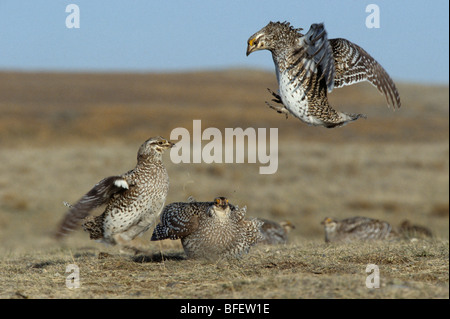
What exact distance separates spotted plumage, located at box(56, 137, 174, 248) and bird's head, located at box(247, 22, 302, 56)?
1631 millimetres

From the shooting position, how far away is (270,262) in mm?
6699

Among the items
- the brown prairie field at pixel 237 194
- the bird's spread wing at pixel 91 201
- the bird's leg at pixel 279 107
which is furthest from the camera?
the bird's leg at pixel 279 107

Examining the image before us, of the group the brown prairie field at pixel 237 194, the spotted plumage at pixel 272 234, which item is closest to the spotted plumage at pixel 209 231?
the brown prairie field at pixel 237 194

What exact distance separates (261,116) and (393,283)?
4317 cm

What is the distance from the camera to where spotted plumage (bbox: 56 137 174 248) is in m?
6.64

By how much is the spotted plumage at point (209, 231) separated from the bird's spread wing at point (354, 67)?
1.82m

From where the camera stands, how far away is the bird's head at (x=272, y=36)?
21.8 feet

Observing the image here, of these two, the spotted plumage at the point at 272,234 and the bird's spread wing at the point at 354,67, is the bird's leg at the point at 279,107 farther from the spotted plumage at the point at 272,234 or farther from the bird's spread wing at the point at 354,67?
the spotted plumage at the point at 272,234

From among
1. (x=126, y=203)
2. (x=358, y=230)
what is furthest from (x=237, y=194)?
(x=126, y=203)

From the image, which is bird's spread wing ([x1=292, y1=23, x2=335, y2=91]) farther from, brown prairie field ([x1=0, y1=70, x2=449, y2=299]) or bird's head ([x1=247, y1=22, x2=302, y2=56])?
brown prairie field ([x1=0, y1=70, x2=449, y2=299])

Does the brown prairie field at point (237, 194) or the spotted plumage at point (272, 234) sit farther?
the spotted plumage at point (272, 234)

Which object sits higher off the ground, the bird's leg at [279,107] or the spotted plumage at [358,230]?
the bird's leg at [279,107]

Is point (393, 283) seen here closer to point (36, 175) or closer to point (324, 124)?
point (324, 124)

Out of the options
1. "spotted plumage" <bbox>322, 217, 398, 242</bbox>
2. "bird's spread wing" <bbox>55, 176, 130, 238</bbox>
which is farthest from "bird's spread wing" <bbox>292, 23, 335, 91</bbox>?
"spotted plumage" <bbox>322, 217, 398, 242</bbox>
